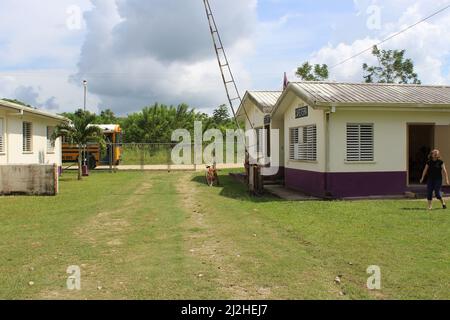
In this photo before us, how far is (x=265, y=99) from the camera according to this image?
2169cm

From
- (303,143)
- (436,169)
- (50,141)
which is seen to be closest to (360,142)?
(303,143)

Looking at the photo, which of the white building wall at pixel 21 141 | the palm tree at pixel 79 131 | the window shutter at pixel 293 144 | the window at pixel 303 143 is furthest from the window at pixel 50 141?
the window at pixel 303 143

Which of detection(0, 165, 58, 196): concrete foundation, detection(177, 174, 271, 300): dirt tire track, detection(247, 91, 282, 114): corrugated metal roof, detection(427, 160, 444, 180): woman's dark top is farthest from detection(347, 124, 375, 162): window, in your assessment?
detection(0, 165, 58, 196): concrete foundation

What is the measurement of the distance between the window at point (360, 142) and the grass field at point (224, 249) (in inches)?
77.0

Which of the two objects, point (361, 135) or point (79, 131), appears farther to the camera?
point (79, 131)

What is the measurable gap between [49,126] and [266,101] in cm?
1167

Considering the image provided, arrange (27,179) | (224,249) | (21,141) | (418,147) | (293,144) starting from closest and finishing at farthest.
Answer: (224,249), (27,179), (293,144), (21,141), (418,147)

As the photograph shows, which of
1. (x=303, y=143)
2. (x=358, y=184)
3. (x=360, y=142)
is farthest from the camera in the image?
(x=303, y=143)

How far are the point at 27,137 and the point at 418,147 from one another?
17.4 metres

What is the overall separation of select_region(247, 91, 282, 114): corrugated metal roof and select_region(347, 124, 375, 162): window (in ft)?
17.4

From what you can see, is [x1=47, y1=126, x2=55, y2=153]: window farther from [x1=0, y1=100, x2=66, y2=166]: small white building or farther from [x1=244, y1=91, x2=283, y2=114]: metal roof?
[x1=244, y1=91, x2=283, y2=114]: metal roof

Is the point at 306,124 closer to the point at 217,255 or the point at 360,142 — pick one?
the point at 360,142

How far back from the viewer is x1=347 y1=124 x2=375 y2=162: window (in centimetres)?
1493
